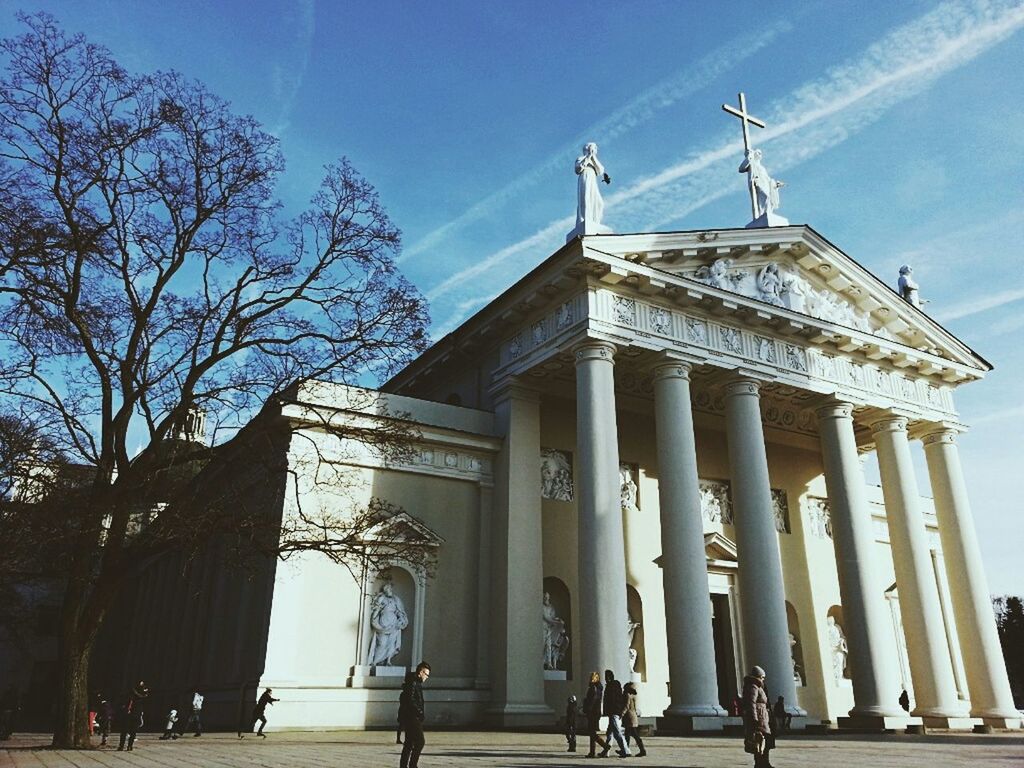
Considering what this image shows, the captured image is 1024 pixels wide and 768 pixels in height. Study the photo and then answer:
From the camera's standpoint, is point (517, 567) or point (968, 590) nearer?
point (517, 567)

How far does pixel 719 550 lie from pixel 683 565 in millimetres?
6167

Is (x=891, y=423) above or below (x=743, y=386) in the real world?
above

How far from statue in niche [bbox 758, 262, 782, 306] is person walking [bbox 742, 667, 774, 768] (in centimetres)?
1453

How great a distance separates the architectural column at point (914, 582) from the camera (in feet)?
69.2

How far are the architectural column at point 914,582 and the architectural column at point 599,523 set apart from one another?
30.7 ft

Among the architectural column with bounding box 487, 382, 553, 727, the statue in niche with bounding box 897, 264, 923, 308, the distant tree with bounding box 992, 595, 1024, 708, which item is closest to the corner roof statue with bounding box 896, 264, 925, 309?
the statue in niche with bounding box 897, 264, 923, 308

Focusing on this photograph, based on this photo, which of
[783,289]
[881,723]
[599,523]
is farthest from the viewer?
[783,289]

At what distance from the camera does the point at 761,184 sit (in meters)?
24.4

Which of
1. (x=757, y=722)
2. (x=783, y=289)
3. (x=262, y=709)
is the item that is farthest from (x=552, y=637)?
(x=757, y=722)

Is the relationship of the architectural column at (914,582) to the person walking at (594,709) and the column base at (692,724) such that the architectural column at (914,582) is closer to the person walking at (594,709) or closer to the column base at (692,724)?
the column base at (692,724)

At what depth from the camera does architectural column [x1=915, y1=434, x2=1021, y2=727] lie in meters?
22.0

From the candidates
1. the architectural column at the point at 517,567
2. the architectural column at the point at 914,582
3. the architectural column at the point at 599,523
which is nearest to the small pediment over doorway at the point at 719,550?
the architectural column at the point at 914,582

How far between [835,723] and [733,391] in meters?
10.8

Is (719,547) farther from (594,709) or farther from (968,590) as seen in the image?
(594,709)
